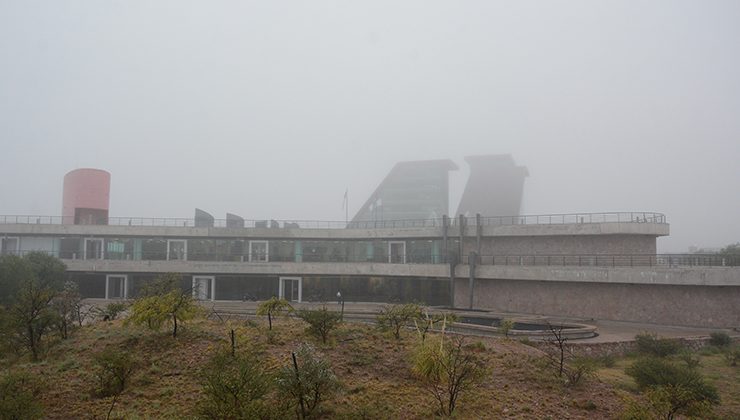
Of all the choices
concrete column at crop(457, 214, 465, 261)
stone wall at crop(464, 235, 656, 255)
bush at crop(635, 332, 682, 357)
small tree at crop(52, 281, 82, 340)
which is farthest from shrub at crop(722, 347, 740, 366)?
small tree at crop(52, 281, 82, 340)

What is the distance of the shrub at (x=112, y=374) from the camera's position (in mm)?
11656

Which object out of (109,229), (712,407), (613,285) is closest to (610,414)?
(712,407)

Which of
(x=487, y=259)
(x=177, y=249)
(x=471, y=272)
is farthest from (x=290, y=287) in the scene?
(x=487, y=259)

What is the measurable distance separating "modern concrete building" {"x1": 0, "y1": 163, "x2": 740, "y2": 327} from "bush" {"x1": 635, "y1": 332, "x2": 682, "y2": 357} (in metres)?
8.22

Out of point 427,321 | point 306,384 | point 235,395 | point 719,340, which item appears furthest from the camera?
point 719,340

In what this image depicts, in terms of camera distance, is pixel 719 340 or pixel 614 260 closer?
pixel 719 340

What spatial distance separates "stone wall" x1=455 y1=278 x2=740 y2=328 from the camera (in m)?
27.3

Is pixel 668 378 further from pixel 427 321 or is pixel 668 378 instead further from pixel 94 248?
pixel 94 248

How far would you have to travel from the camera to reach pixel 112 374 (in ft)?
39.5

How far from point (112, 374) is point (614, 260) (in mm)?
32308

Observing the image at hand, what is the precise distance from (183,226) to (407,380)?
34.2 metres

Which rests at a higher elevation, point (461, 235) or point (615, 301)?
point (461, 235)

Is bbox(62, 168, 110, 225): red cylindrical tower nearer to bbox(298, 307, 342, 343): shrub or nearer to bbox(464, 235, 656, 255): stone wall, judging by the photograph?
bbox(464, 235, 656, 255): stone wall

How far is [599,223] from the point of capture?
3359 cm
